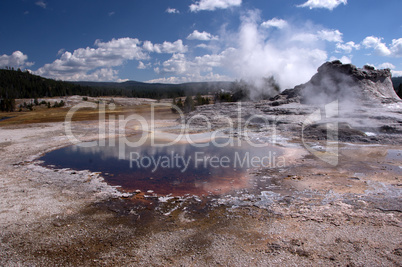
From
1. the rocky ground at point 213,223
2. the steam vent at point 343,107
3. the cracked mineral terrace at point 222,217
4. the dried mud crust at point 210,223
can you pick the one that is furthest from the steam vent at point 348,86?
the dried mud crust at point 210,223

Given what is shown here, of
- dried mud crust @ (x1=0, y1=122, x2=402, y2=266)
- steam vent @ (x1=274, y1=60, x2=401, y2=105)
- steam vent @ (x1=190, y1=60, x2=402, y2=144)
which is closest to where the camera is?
dried mud crust @ (x1=0, y1=122, x2=402, y2=266)

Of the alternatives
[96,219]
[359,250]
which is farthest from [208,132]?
[359,250]

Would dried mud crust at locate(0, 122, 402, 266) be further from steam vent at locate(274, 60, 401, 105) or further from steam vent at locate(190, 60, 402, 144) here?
steam vent at locate(274, 60, 401, 105)

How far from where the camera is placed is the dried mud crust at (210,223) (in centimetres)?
374

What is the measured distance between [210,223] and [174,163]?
4.55 meters

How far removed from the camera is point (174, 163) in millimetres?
9086

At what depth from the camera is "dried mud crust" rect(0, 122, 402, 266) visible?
12.3ft

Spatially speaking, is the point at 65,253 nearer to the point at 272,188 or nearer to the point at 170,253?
the point at 170,253

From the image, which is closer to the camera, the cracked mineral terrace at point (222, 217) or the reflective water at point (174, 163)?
the cracked mineral terrace at point (222, 217)

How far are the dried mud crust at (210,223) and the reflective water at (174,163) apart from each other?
2.08 ft

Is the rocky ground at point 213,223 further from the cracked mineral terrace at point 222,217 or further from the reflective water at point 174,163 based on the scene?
the reflective water at point 174,163

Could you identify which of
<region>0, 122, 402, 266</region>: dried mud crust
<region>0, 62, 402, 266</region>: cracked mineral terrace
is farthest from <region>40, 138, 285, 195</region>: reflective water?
<region>0, 122, 402, 266</region>: dried mud crust

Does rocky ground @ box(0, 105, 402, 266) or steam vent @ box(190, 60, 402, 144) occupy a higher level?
steam vent @ box(190, 60, 402, 144)

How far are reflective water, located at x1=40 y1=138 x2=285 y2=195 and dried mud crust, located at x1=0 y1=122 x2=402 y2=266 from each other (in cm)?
63
